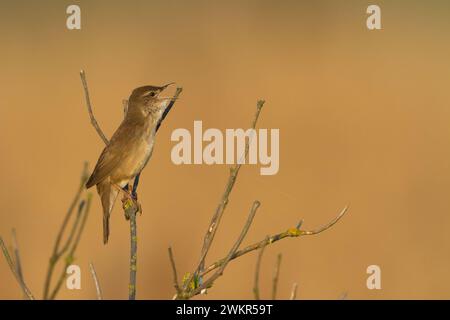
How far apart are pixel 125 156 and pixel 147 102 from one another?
46 centimetres

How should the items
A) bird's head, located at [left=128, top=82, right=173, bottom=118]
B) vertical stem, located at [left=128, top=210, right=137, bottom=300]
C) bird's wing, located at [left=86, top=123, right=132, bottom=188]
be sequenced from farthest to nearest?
bird's head, located at [left=128, top=82, right=173, bottom=118]
bird's wing, located at [left=86, top=123, right=132, bottom=188]
vertical stem, located at [left=128, top=210, right=137, bottom=300]

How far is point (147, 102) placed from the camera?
4453mm

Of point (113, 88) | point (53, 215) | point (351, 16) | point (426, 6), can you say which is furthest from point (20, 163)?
point (426, 6)

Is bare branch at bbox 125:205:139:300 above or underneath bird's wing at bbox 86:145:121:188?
underneath

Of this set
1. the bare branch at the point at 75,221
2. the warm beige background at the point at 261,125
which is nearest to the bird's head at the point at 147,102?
the warm beige background at the point at 261,125

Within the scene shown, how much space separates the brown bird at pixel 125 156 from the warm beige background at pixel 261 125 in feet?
5.93

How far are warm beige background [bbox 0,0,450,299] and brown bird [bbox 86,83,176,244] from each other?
181 centimetres

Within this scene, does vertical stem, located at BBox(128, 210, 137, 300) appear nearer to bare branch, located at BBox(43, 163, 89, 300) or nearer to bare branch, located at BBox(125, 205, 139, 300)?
bare branch, located at BBox(125, 205, 139, 300)

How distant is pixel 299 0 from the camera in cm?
1013

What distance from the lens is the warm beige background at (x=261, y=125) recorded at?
6629mm

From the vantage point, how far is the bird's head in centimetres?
441

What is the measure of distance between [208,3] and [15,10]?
2399 millimetres

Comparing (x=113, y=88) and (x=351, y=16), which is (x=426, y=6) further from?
(x=113, y=88)

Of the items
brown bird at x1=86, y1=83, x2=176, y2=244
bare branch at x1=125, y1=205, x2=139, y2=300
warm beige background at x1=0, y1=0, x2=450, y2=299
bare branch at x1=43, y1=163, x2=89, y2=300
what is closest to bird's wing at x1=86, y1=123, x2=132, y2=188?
brown bird at x1=86, y1=83, x2=176, y2=244
